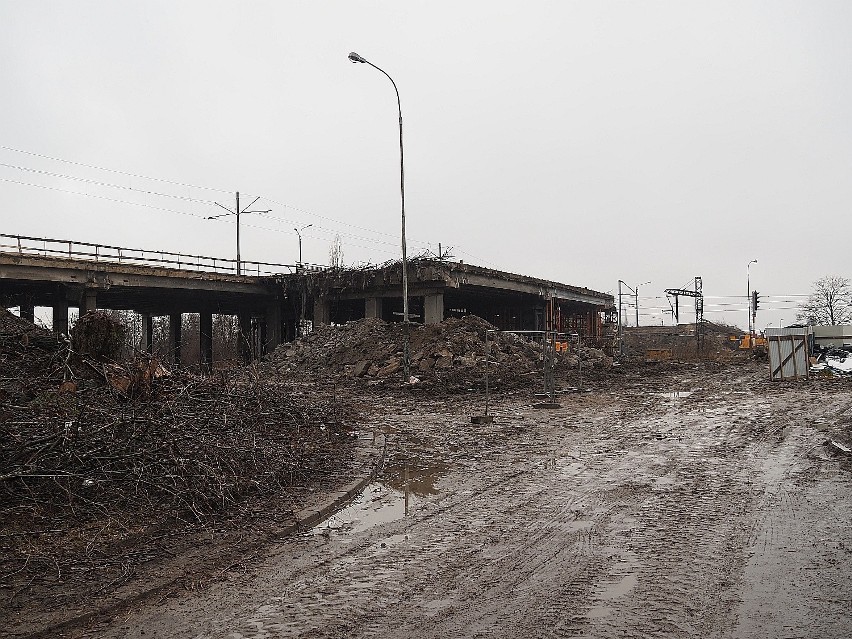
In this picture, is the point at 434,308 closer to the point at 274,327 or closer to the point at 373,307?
the point at 373,307

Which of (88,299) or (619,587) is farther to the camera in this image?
(88,299)

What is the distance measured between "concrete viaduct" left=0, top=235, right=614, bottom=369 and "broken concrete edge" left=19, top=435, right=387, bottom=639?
1809 cm

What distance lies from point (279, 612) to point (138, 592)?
1.10 m

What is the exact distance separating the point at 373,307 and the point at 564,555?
3014 cm

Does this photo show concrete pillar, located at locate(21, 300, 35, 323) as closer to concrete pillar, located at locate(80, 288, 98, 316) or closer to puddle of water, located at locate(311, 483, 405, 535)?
concrete pillar, located at locate(80, 288, 98, 316)

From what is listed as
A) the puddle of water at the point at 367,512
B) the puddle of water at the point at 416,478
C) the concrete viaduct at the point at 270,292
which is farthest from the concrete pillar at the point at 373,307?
the puddle of water at the point at 367,512

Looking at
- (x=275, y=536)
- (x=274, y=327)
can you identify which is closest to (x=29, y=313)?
(x=274, y=327)

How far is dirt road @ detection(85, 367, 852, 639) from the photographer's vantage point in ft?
14.1

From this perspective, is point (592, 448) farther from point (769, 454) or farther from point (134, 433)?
point (134, 433)

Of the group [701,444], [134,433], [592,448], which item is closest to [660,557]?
[134,433]

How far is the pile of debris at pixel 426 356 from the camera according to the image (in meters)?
25.4

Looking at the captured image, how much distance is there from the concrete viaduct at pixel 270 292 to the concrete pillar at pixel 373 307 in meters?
0.05

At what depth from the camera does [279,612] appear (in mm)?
4461

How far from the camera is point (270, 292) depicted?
131 ft
